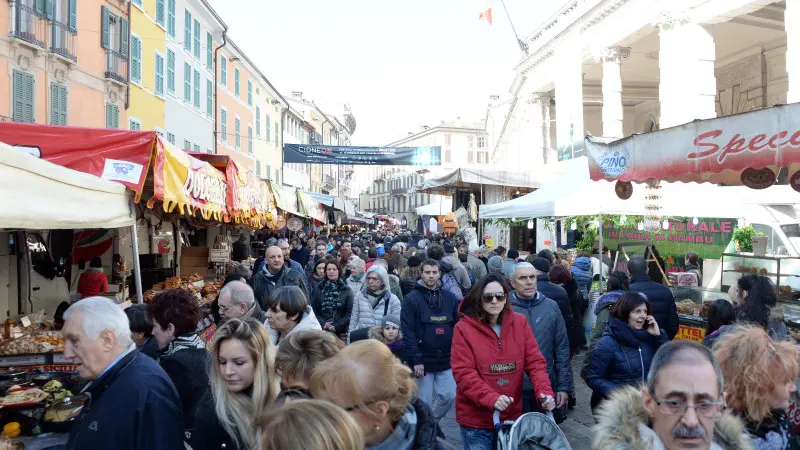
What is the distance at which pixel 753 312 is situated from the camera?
5027mm

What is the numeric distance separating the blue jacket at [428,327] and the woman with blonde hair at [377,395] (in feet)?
9.70

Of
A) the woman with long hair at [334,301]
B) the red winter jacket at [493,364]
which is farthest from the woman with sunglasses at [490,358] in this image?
the woman with long hair at [334,301]

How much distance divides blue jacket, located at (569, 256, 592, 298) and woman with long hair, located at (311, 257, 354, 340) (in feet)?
14.4

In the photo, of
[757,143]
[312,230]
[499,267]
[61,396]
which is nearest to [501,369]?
[757,143]

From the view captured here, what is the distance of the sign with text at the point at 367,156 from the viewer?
90.0 ft

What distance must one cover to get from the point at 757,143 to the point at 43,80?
15.9 meters

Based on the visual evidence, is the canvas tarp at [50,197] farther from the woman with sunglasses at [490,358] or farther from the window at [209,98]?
the window at [209,98]

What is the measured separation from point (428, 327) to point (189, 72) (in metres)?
23.2

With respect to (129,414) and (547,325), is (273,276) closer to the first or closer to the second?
(547,325)

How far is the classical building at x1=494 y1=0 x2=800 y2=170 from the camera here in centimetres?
1758

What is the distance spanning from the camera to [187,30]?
25781mm

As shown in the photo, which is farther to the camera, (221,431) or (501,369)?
(501,369)

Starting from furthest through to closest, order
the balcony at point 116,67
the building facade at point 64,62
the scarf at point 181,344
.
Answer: the balcony at point 116,67 → the building facade at point 64,62 → the scarf at point 181,344

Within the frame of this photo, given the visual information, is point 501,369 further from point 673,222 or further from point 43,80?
point 43,80
